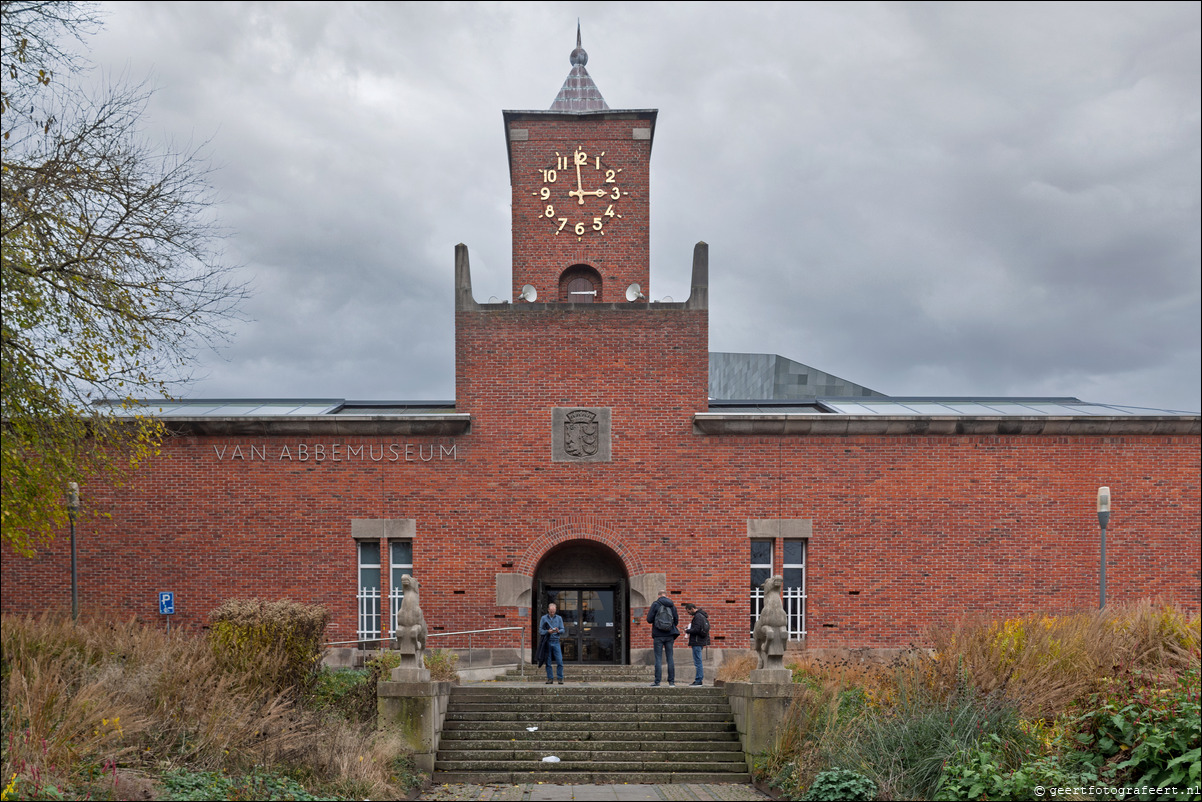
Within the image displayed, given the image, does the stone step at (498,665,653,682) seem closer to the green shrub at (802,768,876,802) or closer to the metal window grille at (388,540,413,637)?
the metal window grille at (388,540,413,637)

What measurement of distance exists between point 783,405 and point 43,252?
17.0 meters

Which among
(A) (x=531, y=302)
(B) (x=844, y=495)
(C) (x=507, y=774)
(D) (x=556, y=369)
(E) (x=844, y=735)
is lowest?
(C) (x=507, y=774)

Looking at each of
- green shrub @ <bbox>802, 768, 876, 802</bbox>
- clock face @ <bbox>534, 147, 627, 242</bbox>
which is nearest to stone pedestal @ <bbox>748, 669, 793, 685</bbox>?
green shrub @ <bbox>802, 768, 876, 802</bbox>

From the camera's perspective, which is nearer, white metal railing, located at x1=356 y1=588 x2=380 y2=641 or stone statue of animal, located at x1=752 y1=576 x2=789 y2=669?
stone statue of animal, located at x1=752 y1=576 x2=789 y2=669

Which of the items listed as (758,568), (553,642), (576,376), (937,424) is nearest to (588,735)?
(553,642)

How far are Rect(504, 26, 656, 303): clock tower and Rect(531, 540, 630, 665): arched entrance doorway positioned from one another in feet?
20.7

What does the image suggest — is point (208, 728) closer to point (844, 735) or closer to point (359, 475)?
point (844, 735)

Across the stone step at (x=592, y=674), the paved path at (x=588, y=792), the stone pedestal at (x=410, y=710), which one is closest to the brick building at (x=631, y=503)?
the stone step at (x=592, y=674)

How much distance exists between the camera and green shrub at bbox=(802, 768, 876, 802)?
978cm

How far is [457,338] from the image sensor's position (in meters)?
19.3

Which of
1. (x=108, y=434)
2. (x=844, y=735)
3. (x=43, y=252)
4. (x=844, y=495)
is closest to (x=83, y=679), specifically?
(x=108, y=434)

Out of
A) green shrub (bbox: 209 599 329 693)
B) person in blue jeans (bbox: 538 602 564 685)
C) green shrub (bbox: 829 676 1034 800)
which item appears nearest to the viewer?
green shrub (bbox: 829 676 1034 800)

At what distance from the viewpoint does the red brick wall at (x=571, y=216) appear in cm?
2238

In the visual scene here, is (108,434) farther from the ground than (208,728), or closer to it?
farther from the ground
